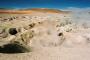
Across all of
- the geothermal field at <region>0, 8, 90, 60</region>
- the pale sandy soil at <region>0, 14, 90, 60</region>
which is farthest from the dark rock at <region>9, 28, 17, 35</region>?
the pale sandy soil at <region>0, 14, 90, 60</region>

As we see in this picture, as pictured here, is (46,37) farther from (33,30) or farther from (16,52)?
(16,52)

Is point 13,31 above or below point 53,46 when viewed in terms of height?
above

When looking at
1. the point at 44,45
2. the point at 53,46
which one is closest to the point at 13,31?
the point at 44,45

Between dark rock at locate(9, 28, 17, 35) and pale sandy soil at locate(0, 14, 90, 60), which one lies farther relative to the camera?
dark rock at locate(9, 28, 17, 35)

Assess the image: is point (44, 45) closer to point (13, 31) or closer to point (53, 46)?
point (53, 46)

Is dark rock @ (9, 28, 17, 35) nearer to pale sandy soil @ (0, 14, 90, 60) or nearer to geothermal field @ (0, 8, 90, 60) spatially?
geothermal field @ (0, 8, 90, 60)

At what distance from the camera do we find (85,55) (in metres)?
7.49

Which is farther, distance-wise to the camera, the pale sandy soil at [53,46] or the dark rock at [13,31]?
the dark rock at [13,31]

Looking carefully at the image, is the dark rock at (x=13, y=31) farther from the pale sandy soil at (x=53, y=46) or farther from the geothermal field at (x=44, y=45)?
the pale sandy soil at (x=53, y=46)

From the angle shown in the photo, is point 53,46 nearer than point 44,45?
Yes

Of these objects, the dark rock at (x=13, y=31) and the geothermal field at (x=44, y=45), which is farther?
the dark rock at (x=13, y=31)

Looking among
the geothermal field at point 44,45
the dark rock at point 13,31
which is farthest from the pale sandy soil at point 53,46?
the dark rock at point 13,31

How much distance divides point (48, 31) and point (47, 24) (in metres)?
0.68

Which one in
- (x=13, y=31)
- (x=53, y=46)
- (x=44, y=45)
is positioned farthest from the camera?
(x=13, y=31)
